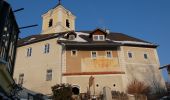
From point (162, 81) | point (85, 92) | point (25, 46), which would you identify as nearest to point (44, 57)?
point (25, 46)

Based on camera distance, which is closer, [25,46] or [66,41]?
[66,41]

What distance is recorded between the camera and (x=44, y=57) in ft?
106

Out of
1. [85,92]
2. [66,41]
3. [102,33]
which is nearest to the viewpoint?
[85,92]

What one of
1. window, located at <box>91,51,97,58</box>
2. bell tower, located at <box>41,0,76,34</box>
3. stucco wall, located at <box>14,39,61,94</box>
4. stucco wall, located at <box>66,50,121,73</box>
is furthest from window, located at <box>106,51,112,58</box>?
bell tower, located at <box>41,0,76,34</box>

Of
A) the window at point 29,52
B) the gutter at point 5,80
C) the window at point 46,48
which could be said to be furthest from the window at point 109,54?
the gutter at point 5,80

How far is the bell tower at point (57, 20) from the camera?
42.8 meters

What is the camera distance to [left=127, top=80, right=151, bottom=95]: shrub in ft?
93.3

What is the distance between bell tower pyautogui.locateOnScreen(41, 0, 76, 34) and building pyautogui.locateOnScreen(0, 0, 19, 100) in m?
30.7

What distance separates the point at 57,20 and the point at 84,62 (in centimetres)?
1483

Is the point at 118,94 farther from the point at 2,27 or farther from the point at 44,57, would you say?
the point at 2,27

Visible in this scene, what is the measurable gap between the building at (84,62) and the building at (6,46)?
59.6 ft

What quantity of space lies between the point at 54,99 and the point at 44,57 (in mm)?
10833

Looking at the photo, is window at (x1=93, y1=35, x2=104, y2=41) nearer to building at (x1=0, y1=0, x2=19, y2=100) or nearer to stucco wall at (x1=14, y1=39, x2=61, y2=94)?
stucco wall at (x1=14, y1=39, x2=61, y2=94)

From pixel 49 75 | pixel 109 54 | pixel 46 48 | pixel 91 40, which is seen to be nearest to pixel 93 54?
pixel 109 54
